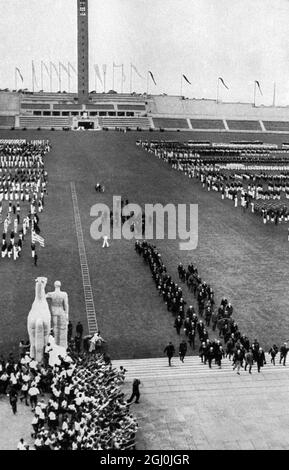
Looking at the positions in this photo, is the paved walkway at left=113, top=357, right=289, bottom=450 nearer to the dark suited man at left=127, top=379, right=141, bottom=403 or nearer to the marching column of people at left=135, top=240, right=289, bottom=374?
the dark suited man at left=127, top=379, right=141, bottom=403

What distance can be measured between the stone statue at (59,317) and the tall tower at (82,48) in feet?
299

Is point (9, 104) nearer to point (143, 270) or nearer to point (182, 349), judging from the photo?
point (143, 270)

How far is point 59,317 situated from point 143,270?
36.8 feet

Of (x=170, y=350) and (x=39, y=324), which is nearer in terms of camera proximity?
(x=39, y=324)

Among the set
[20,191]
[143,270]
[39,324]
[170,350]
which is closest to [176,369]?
[170,350]

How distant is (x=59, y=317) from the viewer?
17.2 m

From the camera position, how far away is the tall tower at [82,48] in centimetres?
10004

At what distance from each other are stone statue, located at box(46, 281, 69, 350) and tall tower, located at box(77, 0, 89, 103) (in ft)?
299

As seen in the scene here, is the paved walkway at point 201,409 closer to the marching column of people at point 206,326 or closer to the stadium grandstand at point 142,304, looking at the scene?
the stadium grandstand at point 142,304

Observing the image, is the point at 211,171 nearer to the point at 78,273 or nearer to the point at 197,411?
the point at 78,273

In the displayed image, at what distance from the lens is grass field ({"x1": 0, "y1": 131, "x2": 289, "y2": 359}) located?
21328 mm

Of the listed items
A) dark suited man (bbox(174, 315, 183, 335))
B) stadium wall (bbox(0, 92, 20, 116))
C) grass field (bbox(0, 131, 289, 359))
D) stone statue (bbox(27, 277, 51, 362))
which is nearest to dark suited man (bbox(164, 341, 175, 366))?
grass field (bbox(0, 131, 289, 359))

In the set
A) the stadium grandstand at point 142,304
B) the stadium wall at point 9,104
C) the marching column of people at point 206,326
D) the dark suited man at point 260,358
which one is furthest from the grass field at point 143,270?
the stadium wall at point 9,104
